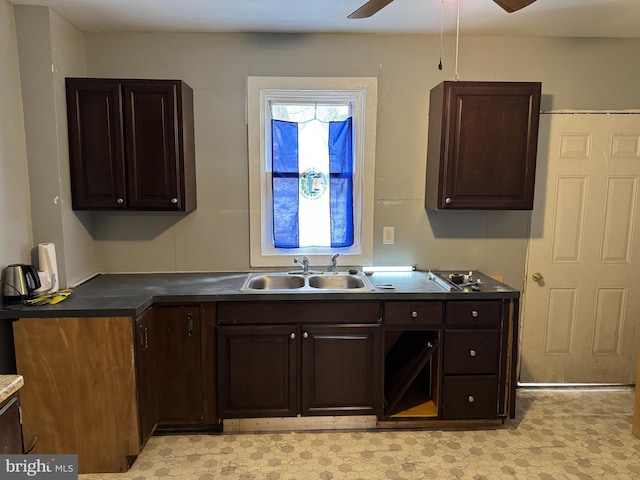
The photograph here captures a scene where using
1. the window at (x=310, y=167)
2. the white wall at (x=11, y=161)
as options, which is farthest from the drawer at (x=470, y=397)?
the white wall at (x=11, y=161)

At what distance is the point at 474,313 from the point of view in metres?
2.54

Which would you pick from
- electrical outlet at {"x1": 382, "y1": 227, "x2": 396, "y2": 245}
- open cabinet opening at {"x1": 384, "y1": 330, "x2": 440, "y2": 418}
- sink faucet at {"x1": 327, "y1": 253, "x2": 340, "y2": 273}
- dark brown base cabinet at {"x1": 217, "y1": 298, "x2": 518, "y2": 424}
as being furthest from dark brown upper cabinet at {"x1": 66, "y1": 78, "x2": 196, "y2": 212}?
open cabinet opening at {"x1": 384, "y1": 330, "x2": 440, "y2": 418}

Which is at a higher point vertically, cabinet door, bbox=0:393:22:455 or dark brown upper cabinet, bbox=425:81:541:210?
dark brown upper cabinet, bbox=425:81:541:210

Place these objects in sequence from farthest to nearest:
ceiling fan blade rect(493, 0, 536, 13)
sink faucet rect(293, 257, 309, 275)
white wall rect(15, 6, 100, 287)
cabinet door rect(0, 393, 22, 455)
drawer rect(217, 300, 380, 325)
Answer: sink faucet rect(293, 257, 309, 275) < drawer rect(217, 300, 380, 325) < white wall rect(15, 6, 100, 287) < ceiling fan blade rect(493, 0, 536, 13) < cabinet door rect(0, 393, 22, 455)

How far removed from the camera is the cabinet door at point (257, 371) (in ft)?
8.22

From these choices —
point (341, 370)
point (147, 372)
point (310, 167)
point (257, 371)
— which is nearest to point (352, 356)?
point (341, 370)

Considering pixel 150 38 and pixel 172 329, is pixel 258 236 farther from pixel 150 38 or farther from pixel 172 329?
pixel 150 38

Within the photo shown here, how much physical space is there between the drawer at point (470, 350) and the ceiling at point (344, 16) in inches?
75.1

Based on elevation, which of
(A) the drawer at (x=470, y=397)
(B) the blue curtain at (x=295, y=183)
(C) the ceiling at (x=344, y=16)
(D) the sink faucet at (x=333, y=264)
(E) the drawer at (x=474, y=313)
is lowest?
(A) the drawer at (x=470, y=397)

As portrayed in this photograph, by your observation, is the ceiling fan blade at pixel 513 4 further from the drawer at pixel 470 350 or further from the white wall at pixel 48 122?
the white wall at pixel 48 122

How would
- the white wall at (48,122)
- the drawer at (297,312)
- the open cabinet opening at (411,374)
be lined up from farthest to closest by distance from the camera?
the open cabinet opening at (411,374)
the drawer at (297,312)
the white wall at (48,122)

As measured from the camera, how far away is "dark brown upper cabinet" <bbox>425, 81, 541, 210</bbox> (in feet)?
8.63

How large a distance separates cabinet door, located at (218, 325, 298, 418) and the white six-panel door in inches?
71.8

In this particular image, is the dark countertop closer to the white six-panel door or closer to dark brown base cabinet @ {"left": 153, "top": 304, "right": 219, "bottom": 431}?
dark brown base cabinet @ {"left": 153, "top": 304, "right": 219, "bottom": 431}
